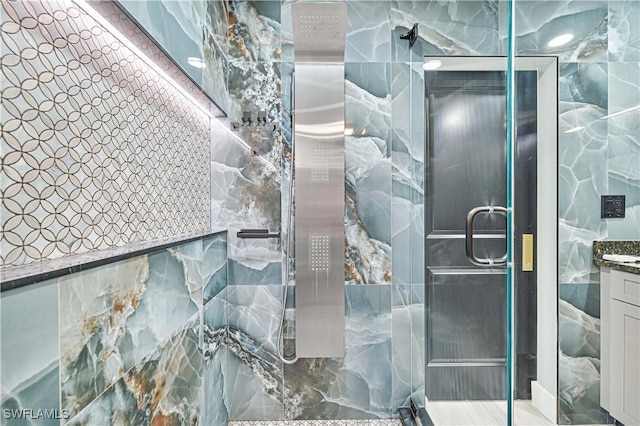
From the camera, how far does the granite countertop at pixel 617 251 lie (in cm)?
91

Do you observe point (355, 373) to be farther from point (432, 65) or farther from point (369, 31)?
point (369, 31)

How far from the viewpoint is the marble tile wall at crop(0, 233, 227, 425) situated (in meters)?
0.66

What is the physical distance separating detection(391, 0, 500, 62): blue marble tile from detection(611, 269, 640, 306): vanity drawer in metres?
0.81

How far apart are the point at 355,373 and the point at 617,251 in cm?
151

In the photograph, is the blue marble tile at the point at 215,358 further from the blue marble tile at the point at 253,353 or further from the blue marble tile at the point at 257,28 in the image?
the blue marble tile at the point at 257,28

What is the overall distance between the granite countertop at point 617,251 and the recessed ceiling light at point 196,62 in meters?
1.51

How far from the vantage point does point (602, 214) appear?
3.29ft

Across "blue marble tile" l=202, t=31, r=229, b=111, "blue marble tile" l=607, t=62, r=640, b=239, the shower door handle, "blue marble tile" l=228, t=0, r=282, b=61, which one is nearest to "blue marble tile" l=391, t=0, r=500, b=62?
"blue marble tile" l=607, t=62, r=640, b=239

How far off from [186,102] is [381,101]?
1066 mm

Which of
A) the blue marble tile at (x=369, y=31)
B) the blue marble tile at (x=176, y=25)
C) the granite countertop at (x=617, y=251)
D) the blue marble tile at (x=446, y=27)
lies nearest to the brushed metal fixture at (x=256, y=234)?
the blue marble tile at (x=176, y=25)

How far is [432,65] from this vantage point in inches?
69.2

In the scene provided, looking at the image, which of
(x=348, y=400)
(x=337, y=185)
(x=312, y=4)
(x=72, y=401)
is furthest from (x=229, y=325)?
(x=312, y=4)

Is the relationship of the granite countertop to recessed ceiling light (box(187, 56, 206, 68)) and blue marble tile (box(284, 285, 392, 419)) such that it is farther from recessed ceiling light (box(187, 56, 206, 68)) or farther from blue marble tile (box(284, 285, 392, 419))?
recessed ceiling light (box(187, 56, 206, 68))

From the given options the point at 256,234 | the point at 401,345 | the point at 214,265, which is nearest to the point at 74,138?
the point at 214,265
